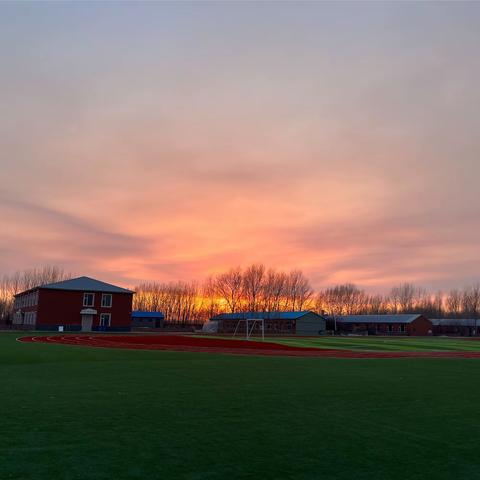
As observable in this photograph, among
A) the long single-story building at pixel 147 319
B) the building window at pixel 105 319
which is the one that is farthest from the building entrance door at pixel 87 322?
the long single-story building at pixel 147 319

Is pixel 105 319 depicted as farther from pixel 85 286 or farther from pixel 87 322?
pixel 85 286

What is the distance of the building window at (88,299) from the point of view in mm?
78500

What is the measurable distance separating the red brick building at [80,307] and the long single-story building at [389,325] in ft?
190

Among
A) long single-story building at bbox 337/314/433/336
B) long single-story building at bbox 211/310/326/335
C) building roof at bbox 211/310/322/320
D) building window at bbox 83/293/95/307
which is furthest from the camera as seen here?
long single-story building at bbox 337/314/433/336

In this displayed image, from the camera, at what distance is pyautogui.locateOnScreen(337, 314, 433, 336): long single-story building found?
389ft

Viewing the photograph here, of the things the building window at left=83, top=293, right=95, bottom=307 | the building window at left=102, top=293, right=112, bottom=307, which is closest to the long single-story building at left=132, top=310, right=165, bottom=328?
the building window at left=102, top=293, right=112, bottom=307

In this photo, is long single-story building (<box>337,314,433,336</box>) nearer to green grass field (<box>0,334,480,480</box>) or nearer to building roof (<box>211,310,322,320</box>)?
building roof (<box>211,310,322,320</box>)

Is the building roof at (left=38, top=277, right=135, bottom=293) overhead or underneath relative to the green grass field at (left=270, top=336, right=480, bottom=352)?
overhead

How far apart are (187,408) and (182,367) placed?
9775 mm

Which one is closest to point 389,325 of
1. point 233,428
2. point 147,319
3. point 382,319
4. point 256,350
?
point 382,319

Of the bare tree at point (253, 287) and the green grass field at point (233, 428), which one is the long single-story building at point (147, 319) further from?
the green grass field at point (233, 428)

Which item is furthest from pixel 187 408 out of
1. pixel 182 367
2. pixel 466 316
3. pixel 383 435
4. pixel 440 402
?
pixel 466 316

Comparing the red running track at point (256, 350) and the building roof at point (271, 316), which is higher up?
the building roof at point (271, 316)

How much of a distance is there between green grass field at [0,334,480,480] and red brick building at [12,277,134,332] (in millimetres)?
63083
